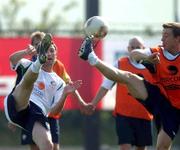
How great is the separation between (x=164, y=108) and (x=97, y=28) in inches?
57.1

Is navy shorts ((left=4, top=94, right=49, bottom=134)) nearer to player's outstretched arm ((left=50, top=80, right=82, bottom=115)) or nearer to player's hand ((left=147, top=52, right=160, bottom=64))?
player's outstretched arm ((left=50, top=80, right=82, bottom=115))

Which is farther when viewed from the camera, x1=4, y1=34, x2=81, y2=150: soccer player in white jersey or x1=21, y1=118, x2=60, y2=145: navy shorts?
x1=21, y1=118, x2=60, y2=145: navy shorts

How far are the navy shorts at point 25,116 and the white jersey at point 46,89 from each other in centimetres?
30

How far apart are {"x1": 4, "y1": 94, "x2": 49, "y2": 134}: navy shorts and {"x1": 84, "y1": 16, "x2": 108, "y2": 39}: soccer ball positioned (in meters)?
1.28

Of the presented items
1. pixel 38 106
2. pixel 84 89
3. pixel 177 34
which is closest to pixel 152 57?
Result: pixel 177 34

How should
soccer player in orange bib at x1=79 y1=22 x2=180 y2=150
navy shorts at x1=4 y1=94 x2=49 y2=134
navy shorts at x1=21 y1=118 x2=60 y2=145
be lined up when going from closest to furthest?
soccer player in orange bib at x1=79 y1=22 x2=180 y2=150
navy shorts at x1=4 y1=94 x2=49 y2=134
navy shorts at x1=21 y1=118 x2=60 y2=145

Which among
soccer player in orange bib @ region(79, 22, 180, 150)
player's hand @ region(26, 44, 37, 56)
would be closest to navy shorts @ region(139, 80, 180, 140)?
soccer player in orange bib @ region(79, 22, 180, 150)

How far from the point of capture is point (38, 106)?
1387 cm

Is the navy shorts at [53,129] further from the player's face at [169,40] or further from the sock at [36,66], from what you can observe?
the player's face at [169,40]

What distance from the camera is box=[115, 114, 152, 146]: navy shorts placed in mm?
15625

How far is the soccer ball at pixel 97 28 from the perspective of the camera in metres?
13.9

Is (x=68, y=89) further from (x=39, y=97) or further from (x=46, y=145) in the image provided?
(x=46, y=145)

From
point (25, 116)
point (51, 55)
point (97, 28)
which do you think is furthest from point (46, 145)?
point (97, 28)

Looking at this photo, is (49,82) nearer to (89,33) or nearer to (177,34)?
(89,33)
